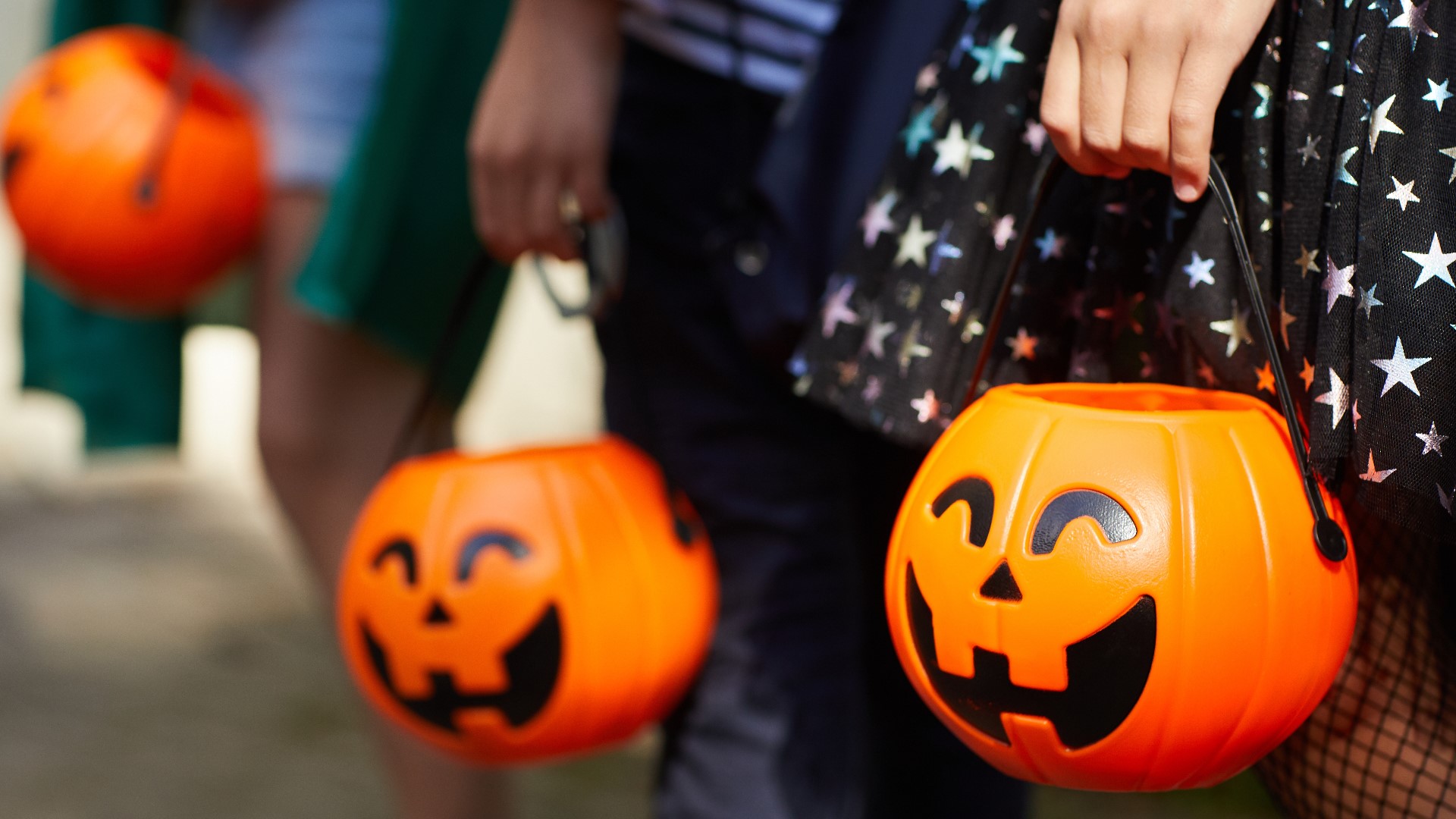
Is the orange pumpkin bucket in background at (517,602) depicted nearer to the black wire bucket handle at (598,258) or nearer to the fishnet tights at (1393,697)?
the black wire bucket handle at (598,258)

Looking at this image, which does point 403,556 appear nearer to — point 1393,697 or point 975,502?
point 975,502

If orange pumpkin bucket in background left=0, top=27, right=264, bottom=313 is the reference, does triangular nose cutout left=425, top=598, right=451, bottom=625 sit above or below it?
below

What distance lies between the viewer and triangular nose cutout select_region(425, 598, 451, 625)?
109cm

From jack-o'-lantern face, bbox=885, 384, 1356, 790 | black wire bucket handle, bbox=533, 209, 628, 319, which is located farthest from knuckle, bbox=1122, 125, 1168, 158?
black wire bucket handle, bbox=533, 209, 628, 319

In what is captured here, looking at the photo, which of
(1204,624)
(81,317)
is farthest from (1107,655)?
(81,317)

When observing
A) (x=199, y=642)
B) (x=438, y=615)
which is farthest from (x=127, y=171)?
(x=199, y=642)

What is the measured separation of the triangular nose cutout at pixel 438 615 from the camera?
3.57ft

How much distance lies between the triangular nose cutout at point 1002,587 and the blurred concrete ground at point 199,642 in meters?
1.52

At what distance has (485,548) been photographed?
1099 millimetres

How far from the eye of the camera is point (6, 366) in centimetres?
533

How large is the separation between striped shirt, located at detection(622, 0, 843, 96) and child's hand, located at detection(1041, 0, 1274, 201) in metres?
0.43

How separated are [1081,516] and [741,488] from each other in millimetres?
584

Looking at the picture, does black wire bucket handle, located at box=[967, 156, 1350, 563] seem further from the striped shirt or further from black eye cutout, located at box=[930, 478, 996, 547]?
the striped shirt

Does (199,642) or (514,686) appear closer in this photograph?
(514,686)
